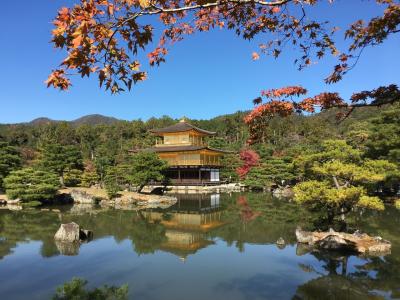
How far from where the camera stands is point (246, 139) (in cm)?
3322

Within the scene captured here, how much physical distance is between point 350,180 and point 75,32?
37.4ft

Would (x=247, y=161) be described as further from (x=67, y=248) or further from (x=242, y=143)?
(x=67, y=248)

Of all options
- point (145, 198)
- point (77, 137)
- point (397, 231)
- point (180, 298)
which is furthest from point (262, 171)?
point (77, 137)

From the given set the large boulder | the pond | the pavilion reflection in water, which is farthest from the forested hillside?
the large boulder

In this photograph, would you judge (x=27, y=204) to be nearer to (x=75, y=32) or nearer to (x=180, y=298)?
(x=180, y=298)

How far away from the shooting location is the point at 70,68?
2799 mm

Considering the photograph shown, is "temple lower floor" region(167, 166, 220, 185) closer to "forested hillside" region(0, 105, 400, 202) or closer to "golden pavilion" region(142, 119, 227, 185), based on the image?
"golden pavilion" region(142, 119, 227, 185)

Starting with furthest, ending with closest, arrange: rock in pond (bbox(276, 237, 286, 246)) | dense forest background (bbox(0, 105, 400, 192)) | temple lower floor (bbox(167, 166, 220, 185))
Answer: temple lower floor (bbox(167, 166, 220, 185))
dense forest background (bbox(0, 105, 400, 192))
rock in pond (bbox(276, 237, 286, 246))

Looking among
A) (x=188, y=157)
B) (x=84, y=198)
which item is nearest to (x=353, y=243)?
(x=84, y=198)

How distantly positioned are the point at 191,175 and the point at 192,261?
27.0 metres

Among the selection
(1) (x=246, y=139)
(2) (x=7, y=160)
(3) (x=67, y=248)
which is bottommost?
(3) (x=67, y=248)

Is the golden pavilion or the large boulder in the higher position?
the golden pavilion

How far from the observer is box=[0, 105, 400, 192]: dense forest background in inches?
921

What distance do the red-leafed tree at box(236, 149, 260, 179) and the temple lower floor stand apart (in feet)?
10.5
